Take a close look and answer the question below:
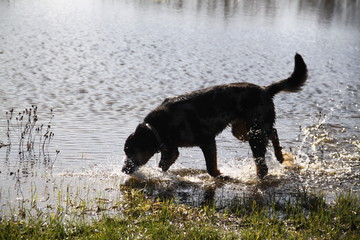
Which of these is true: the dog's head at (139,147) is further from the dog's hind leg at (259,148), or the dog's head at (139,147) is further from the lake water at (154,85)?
the dog's hind leg at (259,148)

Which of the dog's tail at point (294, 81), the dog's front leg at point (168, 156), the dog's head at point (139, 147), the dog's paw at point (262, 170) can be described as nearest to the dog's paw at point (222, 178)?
the dog's paw at point (262, 170)

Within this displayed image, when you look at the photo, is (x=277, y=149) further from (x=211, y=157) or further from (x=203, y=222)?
(x=203, y=222)

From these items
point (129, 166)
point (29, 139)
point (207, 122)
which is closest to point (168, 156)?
point (129, 166)

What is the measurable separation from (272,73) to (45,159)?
31.0ft

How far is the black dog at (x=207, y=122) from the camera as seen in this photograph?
770 cm

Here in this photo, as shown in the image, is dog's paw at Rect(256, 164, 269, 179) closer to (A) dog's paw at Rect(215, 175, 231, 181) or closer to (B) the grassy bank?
(A) dog's paw at Rect(215, 175, 231, 181)

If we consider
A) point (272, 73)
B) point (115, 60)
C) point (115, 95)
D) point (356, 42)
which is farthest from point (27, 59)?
point (356, 42)

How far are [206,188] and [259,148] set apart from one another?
109 cm

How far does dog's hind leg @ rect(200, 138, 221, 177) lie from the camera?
7766 millimetres

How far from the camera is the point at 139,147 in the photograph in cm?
767

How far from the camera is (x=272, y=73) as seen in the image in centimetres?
1606

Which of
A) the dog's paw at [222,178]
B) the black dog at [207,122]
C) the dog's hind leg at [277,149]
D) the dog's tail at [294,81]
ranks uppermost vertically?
the dog's tail at [294,81]

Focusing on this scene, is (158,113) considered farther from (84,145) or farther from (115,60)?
(115,60)

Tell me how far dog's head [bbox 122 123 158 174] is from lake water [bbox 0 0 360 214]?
0.18 meters
